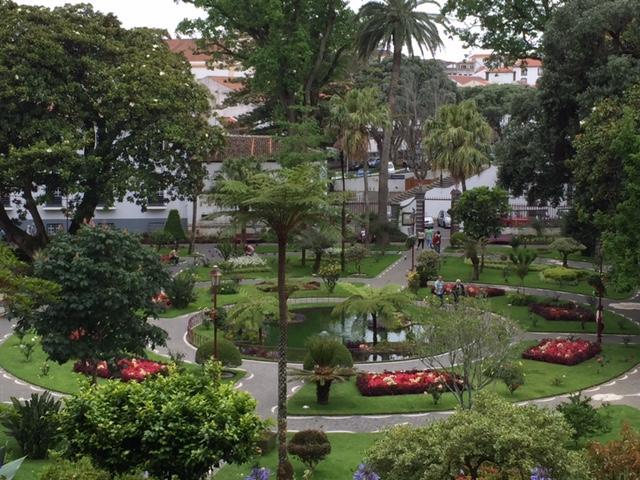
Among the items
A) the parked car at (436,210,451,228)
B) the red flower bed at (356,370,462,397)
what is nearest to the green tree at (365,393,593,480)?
the red flower bed at (356,370,462,397)

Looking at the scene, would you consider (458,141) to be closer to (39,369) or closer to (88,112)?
(88,112)

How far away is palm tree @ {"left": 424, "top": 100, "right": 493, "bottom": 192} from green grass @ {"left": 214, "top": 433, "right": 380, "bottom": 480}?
2827cm

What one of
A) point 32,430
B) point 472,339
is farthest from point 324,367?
point 32,430

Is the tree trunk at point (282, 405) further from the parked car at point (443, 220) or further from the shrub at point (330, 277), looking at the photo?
the parked car at point (443, 220)

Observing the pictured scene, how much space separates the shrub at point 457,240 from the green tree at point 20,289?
1192 inches

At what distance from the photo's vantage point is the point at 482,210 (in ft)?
132

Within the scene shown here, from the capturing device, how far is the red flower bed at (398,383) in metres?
24.3

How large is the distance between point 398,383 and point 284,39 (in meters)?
32.7

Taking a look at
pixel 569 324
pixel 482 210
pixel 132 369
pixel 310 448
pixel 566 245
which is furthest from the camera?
pixel 566 245

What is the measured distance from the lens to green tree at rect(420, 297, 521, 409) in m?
20.2

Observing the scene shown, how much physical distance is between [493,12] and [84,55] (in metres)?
22.8

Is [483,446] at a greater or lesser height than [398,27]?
lesser

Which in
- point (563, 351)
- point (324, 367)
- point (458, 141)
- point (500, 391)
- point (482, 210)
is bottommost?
point (500, 391)

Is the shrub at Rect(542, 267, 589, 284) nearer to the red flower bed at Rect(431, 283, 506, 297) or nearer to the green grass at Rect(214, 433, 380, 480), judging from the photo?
the red flower bed at Rect(431, 283, 506, 297)
